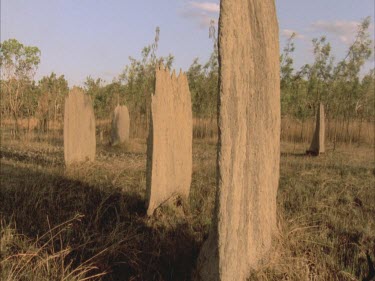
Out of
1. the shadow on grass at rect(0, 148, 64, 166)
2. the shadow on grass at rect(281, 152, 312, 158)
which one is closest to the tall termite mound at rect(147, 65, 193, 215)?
the shadow on grass at rect(0, 148, 64, 166)

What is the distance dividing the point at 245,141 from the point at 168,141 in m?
2.86

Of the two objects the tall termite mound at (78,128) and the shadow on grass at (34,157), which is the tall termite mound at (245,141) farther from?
the shadow on grass at (34,157)

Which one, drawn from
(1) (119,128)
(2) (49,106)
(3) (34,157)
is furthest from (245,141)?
(2) (49,106)

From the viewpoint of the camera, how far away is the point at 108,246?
5.27 metres

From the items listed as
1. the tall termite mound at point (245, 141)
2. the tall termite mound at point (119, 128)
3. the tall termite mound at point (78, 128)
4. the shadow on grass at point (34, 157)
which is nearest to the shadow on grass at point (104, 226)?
the tall termite mound at point (245, 141)

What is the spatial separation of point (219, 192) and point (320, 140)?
33.0ft

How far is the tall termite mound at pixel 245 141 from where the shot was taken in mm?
3764

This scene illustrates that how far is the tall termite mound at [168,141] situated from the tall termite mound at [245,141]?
7.45 feet

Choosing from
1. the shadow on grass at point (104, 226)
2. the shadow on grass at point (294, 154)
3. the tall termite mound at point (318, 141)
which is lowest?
the shadow on grass at point (104, 226)

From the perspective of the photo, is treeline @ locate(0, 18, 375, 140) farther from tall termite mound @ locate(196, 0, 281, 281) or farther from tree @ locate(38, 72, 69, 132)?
tall termite mound @ locate(196, 0, 281, 281)

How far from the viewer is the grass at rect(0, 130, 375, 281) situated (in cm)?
448

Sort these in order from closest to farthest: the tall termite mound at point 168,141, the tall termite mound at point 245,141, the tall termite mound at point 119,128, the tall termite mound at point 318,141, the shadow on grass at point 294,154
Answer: the tall termite mound at point 245,141, the tall termite mound at point 168,141, the shadow on grass at point 294,154, the tall termite mound at point 318,141, the tall termite mound at point 119,128

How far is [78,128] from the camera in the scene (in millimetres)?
9641

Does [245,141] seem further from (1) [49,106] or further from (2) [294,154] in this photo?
(1) [49,106]
